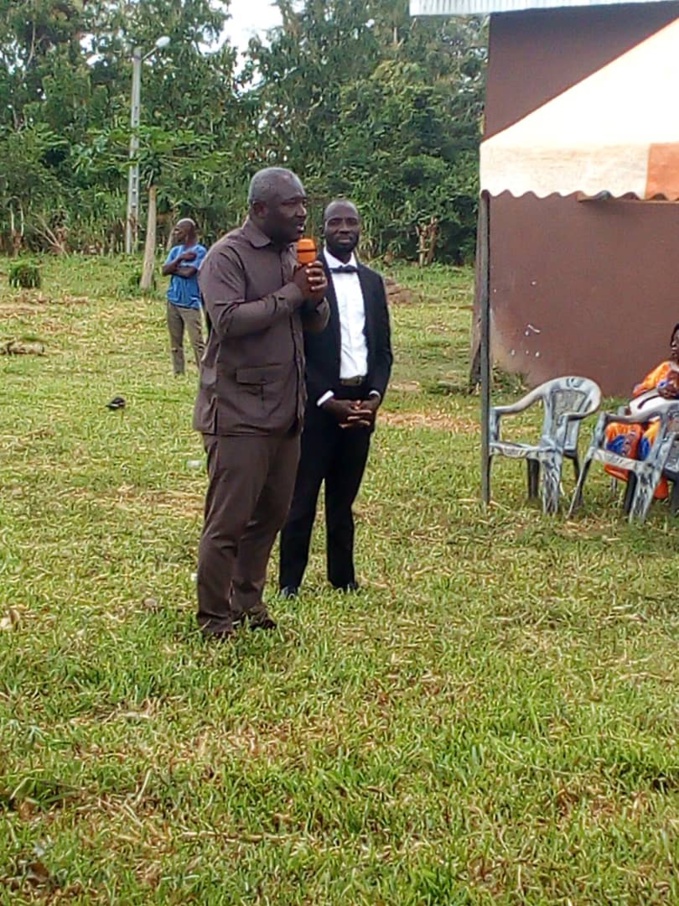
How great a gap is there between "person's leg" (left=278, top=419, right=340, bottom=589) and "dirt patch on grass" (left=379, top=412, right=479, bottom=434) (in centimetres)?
486

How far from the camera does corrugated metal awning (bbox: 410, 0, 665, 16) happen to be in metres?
12.3

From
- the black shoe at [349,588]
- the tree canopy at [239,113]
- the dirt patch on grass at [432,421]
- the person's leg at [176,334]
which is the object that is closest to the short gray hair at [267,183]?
the black shoe at [349,588]

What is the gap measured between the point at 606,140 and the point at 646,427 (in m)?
1.95

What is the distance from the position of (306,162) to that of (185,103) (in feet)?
11.6

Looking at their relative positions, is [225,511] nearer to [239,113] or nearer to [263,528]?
[263,528]

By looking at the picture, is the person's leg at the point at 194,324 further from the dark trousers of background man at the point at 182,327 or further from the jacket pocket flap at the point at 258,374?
the jacket pocket flap at the point at 258,374

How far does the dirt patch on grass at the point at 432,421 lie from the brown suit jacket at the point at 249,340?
572 cm

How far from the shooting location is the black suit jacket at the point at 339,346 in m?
5.46

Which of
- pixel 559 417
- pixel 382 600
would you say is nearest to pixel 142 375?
pixel 559 417

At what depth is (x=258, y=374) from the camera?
480 centimetres

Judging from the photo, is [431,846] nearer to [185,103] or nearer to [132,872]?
[132,872]

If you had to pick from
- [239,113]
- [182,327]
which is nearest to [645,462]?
[182,327]

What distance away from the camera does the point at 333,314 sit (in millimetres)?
5461

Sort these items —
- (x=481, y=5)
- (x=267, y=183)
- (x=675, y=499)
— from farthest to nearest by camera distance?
1. (x=481, y=5)
2. (x=675, y=499)
3. (x=267, y=183)
